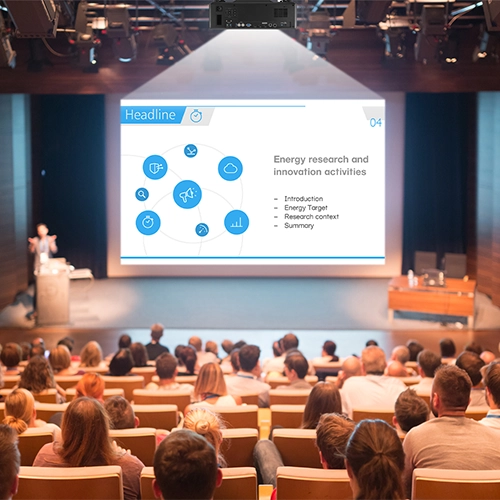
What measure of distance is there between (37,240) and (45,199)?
10.3 ft

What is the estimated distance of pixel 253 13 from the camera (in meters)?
4.39

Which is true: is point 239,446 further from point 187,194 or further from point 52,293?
point 52,293

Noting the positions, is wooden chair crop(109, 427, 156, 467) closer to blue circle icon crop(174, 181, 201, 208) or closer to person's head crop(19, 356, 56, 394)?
person's head crop(19, 356, 56, 394)

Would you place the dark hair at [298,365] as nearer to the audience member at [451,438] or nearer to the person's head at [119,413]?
the person's head at [119,413]

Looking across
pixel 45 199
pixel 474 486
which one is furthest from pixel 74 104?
pixel 474 486

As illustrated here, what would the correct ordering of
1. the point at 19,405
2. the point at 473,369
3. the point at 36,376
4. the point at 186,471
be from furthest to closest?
the point at 36,376 < the point at 473,369 < the point at 19,405 < the point at 186,471

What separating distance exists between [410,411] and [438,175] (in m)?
10.1

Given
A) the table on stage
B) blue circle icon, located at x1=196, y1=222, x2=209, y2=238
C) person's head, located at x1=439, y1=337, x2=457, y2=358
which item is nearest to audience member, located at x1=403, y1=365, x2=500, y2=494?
person's head, located at x1=439, y1=337, x2=457, y2=358

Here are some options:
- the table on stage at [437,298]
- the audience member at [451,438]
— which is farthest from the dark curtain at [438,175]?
the audience member at [451,438]

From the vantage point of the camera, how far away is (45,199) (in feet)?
42.2

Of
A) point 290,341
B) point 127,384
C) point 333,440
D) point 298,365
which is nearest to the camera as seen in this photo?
point 333,440

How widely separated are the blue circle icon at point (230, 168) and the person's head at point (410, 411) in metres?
4.55

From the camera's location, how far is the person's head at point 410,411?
3213 mm

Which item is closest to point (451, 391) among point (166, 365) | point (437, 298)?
point (166, 365)
